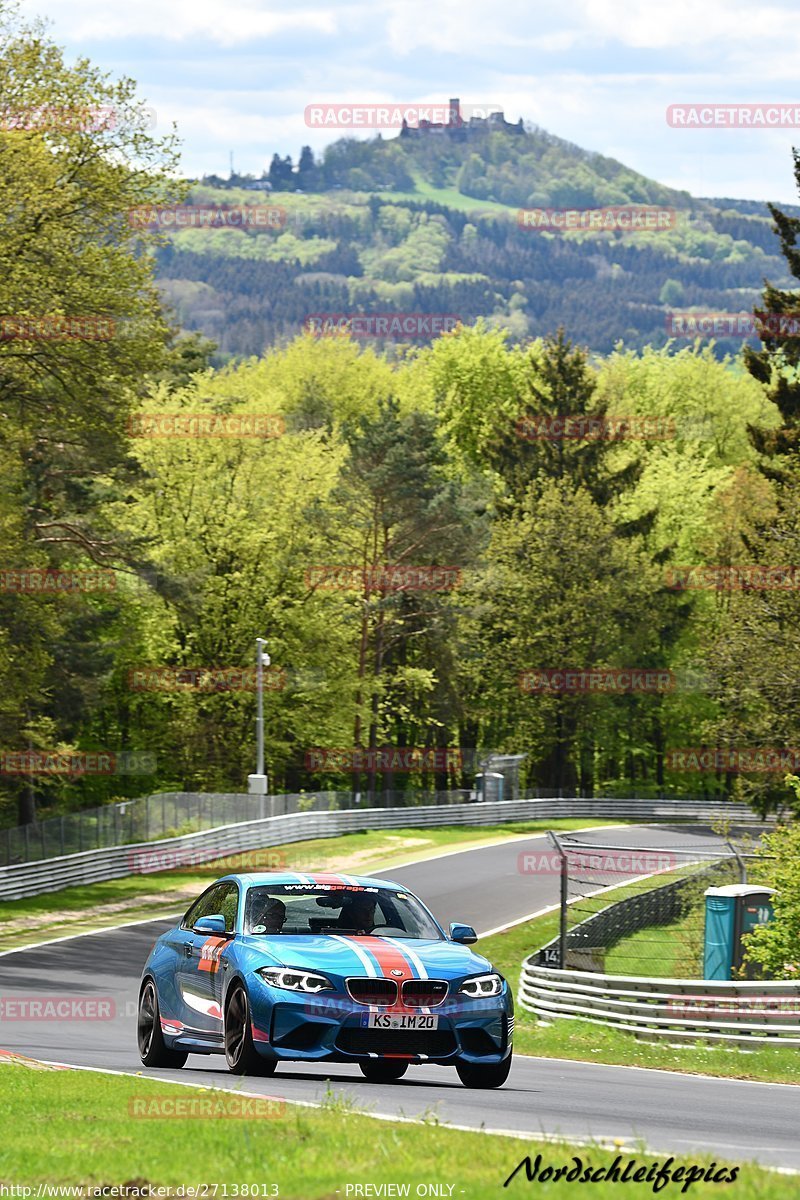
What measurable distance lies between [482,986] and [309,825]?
46181 millimetres

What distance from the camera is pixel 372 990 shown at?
12.2m

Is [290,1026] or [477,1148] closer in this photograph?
[477,1148]

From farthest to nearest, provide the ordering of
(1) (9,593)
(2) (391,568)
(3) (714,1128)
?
(2) (391,568)
(1) (9,593)
(3) (714,1128)

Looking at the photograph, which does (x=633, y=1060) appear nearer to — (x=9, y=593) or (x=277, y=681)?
(x=9, y=593)

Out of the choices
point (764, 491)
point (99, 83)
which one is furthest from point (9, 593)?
point (764, 491)

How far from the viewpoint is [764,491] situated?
77438 mm

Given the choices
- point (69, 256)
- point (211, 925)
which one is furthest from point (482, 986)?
point (69, 256)

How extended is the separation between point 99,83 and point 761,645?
2004 cm

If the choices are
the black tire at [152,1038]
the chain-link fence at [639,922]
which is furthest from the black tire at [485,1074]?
the chain-link fence at [639,922]

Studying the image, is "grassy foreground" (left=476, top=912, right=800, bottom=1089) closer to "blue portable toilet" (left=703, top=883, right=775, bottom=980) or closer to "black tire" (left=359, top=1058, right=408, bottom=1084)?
"blue portable toilet" (left=703, top=883, right=775, bottom=980)

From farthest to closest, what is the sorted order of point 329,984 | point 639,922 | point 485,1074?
point 639,922 → point 485,1074 → point 329,984

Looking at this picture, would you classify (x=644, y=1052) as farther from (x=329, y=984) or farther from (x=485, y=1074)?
(x=329, y=984)

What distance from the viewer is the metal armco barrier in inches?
1781

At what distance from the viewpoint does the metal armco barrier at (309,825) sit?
148ft
